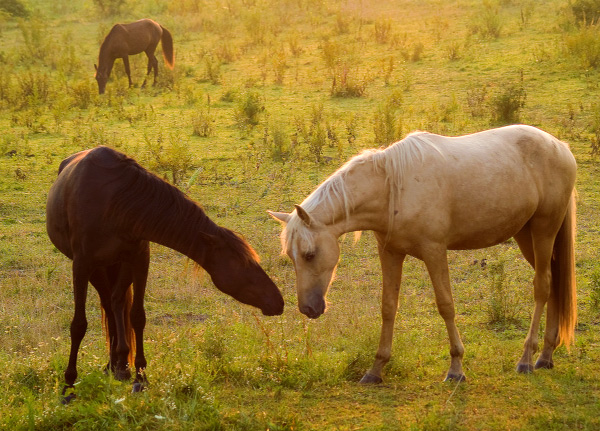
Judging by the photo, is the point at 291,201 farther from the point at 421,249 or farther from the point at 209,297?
the point at 421,249

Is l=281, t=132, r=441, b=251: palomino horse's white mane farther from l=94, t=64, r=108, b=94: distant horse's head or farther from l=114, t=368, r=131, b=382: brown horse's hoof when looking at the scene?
l=94, t=64, r=108, b=94: distant horse's head

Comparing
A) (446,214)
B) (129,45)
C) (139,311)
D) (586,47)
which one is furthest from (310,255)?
(129,45)

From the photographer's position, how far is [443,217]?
4.65 metres

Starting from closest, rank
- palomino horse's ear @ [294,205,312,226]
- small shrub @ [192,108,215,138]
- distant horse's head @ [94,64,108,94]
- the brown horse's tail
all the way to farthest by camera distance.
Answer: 1. palomino horse's ear @ [294,205,312,226]
2. small shrub @ [192,108,215,138]
3. distant horse's head @ [94,64,108,94]
4. the brown horse's tail

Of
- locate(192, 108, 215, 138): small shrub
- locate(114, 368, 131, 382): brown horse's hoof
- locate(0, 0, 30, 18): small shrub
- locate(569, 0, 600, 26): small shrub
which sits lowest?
locate(192, 108, 215, 138): small shrub

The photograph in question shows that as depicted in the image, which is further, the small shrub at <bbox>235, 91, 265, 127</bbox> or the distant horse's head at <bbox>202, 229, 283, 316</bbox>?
the small shrub at <bbox>235, 91, 265, 127</bbox>

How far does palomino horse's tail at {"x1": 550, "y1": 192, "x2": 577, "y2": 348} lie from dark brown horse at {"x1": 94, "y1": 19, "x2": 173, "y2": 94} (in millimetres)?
11887

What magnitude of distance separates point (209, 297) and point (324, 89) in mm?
8495

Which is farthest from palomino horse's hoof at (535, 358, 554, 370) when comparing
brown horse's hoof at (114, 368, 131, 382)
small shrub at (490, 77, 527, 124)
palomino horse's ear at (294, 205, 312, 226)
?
small shrub at (490, 77, 527, 124)

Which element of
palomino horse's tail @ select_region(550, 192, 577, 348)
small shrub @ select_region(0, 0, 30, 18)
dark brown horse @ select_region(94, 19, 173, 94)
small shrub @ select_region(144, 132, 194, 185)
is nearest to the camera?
palomino horse's tail @ select_region(550, 192, 577, 348)

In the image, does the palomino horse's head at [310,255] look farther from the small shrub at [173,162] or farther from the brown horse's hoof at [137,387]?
the small shrub at [173,162]

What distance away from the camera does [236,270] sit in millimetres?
4520

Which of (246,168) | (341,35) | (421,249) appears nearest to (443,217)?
(421,249)

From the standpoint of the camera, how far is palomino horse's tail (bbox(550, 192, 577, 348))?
17.1ft
